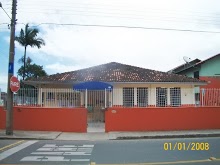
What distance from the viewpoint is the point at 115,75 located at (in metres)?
25.2

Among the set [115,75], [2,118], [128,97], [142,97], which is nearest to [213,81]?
[115,75]

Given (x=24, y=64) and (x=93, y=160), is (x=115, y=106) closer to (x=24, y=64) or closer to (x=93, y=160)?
(x=93, y=160)

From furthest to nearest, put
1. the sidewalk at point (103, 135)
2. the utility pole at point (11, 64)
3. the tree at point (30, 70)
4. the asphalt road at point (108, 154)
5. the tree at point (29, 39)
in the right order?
1. the tree at point (30, 70)
2. the tree at point (29, 39)
3. the utility pole at point (11, 64)
4. the sidewalk at point (103, 135)
5. the asphalt road at point (108, 154)

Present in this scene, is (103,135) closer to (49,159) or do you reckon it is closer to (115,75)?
(49,159)

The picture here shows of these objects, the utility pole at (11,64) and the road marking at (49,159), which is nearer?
the road marking at (49,159)

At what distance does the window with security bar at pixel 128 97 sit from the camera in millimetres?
18906

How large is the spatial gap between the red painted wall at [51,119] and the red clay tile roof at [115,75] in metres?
6.04

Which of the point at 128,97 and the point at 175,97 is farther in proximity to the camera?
the point at 175,97

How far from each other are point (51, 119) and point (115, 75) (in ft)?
28.1

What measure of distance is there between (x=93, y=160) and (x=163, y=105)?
32.7 ft

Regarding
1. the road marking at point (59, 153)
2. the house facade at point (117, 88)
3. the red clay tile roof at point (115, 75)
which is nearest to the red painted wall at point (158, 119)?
the house facade at point (117, 88)

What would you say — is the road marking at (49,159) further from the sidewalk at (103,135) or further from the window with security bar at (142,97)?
the window with security bar at (142,97)

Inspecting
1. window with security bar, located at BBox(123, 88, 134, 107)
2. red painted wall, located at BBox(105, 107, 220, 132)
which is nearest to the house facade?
window with security bar, located at BBox(123, 88, 134, 107)

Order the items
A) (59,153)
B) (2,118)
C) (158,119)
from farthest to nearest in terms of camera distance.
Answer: (2,118) < (158,119) < (59,153)
